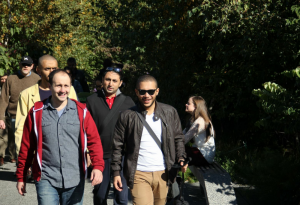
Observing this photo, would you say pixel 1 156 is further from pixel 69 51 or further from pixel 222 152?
pixel 69 51

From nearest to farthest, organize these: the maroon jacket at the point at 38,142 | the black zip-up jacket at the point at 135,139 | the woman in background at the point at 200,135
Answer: the maroon jacket at the point at 38,142, the black zip-up jacket at the point at 135,139, the woman in background at the point at 200,135

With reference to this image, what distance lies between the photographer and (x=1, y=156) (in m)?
8.49

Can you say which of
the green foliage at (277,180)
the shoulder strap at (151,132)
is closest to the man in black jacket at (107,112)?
the shoulder strap at (151,132)

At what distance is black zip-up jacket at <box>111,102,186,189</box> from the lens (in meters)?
4.13

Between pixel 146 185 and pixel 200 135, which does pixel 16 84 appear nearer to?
pixel 200 135

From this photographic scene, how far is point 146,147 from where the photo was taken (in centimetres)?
414

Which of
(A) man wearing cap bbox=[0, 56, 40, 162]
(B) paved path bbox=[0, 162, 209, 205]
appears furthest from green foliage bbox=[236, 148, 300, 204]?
(A) man wearing cap bbox=[0, 56, 40, 162]

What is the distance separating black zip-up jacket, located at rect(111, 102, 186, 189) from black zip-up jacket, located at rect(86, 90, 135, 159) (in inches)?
22.8

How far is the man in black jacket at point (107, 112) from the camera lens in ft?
15.7

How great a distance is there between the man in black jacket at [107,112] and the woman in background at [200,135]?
53.1 inches

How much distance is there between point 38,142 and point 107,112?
1.32 metres

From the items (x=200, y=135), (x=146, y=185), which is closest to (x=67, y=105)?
(x=146, y=185)

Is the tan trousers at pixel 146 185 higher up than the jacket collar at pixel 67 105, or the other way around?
the jacket collar at pixel 67 105

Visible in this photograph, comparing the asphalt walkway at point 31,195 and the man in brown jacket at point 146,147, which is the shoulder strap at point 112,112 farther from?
the asphalt walkway at point 31,195
